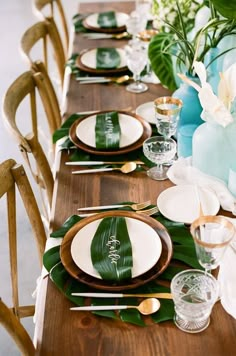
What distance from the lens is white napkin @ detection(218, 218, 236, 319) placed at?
931 millimetres

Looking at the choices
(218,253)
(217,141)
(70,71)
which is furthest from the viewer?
(70,71)

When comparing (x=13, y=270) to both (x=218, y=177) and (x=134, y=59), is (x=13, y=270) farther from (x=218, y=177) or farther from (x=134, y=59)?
(x=134, y=59)

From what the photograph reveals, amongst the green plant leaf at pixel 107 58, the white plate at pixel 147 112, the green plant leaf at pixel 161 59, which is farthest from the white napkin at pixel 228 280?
the green plant leaf at pixel 107 58

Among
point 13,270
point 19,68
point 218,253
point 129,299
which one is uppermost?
point 218,253

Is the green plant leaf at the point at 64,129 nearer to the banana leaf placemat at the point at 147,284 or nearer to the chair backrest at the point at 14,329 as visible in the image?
the banana leaf placemat at the point at 147,284

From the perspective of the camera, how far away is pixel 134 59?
5.52 feet

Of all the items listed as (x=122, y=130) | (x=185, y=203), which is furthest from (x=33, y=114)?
(x=185, y=203)

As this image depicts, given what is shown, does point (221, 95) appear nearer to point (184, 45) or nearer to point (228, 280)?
point (184, 45)

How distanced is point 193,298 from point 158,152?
0.49m

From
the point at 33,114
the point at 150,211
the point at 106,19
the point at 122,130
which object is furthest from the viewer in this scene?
the point at 106,19

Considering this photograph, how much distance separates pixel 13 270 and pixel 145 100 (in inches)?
30.4

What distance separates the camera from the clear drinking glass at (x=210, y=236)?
0.88m

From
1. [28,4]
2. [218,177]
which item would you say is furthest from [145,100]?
[28,4]

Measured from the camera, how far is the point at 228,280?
0.97m
